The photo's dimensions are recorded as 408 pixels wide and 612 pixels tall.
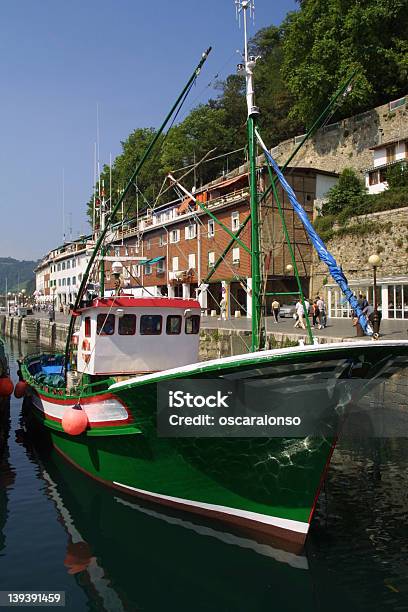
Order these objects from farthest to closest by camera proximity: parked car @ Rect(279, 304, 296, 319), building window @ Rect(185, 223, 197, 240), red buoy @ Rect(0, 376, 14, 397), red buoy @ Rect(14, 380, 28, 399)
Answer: building window @ Rect(185, 223, 197, 240), parked car @ Rect(279, 304, 296, 319), red buoy @ Rect(14, 380, 28, 399), red buoy @ Rect(0, 376, 14, 397)

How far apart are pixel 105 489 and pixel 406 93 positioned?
44.5 metres

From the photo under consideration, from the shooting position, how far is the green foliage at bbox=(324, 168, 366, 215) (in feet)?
133

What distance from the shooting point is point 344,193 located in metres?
40.8

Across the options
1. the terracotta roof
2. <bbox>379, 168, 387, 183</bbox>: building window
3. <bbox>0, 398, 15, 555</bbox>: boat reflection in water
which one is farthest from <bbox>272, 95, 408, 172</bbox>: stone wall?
<bbox>0, 398, 15, 555</bbox>: boat reflection in water

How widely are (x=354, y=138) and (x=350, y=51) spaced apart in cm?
704

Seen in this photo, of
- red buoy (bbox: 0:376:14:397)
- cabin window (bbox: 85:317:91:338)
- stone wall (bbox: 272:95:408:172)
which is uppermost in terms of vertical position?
stone wall (bbox: 272:95:408:172)

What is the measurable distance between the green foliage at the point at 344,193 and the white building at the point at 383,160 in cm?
100

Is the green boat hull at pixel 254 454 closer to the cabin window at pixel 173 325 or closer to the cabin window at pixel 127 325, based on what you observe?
the cabin window at pixel 127 325

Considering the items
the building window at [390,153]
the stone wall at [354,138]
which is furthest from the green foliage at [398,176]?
the stone wall at [354,138]

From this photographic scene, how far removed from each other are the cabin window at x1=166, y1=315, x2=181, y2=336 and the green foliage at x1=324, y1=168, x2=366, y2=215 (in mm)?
29446

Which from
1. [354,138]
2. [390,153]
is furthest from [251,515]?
[354,138]

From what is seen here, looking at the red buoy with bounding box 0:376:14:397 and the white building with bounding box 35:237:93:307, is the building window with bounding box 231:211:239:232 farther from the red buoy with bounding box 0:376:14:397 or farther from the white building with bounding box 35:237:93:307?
the white building with bounding box 35:237:93:307

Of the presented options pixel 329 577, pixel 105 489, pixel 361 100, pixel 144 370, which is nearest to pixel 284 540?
pixel 329 577

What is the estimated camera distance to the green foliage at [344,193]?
40.5 meters
